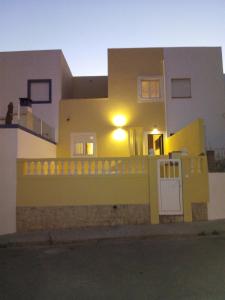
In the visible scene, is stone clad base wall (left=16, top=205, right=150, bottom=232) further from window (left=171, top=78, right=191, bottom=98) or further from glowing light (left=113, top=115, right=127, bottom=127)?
window (left=171, top=78, right=191, bottom=98)

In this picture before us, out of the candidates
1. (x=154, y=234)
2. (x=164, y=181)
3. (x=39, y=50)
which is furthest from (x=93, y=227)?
(x=39, y=50)

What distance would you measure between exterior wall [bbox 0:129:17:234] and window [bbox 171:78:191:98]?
918 cm

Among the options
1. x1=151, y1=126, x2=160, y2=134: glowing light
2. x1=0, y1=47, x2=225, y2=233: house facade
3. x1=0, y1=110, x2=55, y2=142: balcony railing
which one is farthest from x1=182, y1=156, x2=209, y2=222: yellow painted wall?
x1=151, y1=126, x2=160, y2=134: glowing light

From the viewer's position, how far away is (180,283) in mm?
4551

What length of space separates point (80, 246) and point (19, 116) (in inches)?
214

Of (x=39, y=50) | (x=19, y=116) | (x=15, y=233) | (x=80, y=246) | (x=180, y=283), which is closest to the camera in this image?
(x=180, y=283)

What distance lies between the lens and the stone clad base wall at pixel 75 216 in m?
9.08

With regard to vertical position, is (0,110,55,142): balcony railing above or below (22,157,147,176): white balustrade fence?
above

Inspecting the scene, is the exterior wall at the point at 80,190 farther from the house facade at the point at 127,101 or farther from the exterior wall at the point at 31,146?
the house facade at the point at 127,101

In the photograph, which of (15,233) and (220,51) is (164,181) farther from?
(220,51)

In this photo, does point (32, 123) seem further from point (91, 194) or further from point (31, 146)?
point (91, 194)

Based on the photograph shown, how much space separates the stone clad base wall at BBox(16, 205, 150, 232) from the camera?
9078 millimetres

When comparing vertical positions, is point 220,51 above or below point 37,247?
above

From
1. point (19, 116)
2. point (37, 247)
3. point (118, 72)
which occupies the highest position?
point (118, 72)
